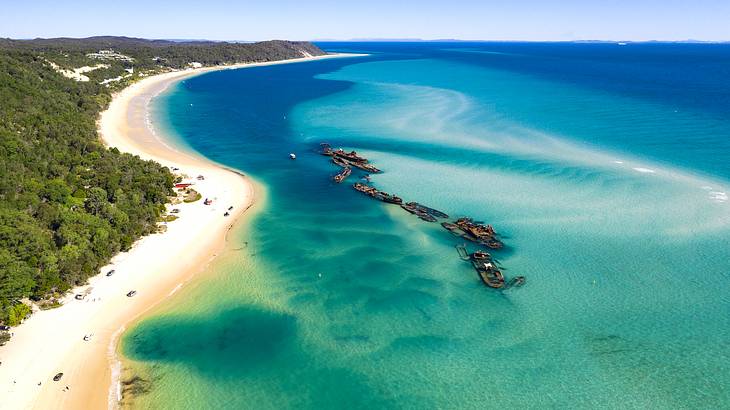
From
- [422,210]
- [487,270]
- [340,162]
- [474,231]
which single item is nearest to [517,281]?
[487,270]

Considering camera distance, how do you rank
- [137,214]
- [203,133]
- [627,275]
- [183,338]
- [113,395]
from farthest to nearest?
[203,133], [137,214], [627,275], [183,338], [113,395]

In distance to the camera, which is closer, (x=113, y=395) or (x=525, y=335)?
(x=113, y=395)

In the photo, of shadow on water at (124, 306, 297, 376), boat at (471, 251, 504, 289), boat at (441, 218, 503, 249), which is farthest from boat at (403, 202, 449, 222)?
shadow on water at (124, 306, 297, 376)

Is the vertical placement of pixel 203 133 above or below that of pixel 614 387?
above

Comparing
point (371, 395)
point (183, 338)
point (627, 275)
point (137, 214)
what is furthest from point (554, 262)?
point (137, 214)

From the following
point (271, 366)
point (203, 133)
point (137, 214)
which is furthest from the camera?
point (203, 133)

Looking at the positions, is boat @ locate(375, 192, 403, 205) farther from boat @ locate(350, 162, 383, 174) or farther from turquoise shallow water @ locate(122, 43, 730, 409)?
boat @ locate(350, 162, 383, 174)

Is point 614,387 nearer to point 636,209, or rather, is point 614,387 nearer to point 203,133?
point 636,209
